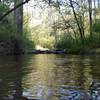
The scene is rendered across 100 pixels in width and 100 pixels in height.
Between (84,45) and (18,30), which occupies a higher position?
(18,30)

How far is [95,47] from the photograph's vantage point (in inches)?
1384

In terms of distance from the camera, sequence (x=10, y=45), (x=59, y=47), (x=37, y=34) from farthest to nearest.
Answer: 1. (x=37, y=34)
2. (x=59, y=47)
3. (x=10, y=45)

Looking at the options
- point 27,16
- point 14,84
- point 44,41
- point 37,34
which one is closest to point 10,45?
point 27,16

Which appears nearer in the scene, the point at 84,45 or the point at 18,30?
the point at 84,45

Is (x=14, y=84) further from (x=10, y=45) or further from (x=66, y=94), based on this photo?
(x=10, y=45)

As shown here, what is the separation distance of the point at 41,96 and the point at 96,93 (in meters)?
1.19

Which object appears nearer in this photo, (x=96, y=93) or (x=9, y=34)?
(x=96, y=93)

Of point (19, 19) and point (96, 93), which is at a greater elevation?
point (19, 19)

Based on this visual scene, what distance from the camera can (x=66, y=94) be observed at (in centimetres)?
692

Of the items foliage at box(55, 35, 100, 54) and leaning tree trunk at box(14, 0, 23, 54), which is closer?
leaning tree trunk at box(14, 0, 23, 54)

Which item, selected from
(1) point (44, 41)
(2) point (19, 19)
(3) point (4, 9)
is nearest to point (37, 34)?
(1) point (44, 41)

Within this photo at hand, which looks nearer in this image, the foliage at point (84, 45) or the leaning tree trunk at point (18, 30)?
the leaning tree trunk at point (18, 30)

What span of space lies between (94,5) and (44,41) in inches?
927

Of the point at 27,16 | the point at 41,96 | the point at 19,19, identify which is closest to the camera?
the point at 41,96
